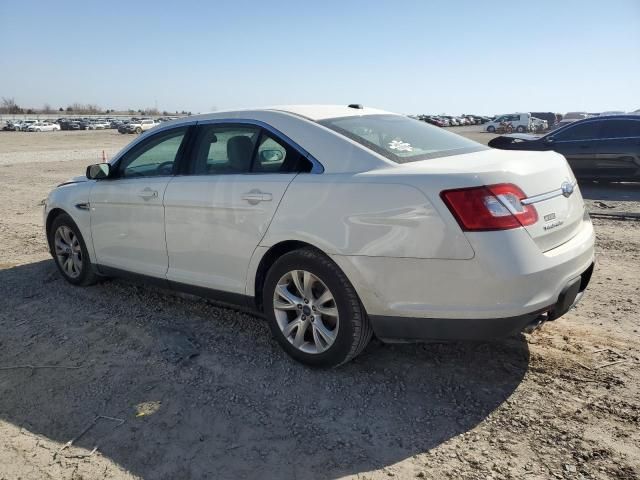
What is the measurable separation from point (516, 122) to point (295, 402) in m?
49.3

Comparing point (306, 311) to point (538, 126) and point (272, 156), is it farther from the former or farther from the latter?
point (538, 126)

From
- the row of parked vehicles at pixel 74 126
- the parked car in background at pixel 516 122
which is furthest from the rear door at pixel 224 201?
the row of parked vehicles at pixel 74 126

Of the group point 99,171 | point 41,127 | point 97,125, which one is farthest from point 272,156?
point 97,125

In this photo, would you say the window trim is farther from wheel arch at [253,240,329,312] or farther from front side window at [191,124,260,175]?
wheel arch at [253,240,329,312]

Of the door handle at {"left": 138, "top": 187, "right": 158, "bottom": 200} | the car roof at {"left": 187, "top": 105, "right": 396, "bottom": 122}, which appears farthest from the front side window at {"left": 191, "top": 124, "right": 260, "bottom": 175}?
the door handle at {"left": 138, "top": 187, "right": 158, "bottom": 200}

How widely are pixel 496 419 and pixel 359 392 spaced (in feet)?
2.52

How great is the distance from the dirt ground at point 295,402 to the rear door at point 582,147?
23.0ft

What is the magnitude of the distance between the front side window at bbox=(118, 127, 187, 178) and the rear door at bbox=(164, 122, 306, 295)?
22 cm

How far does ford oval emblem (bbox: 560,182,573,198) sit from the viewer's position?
313 cm

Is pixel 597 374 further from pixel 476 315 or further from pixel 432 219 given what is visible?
pixel 432 219

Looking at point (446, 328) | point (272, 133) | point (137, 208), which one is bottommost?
point (446, 328)

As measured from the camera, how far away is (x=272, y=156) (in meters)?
3.50

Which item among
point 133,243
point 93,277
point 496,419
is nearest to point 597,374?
point 496,419

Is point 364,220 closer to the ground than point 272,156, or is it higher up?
closer to the ground
